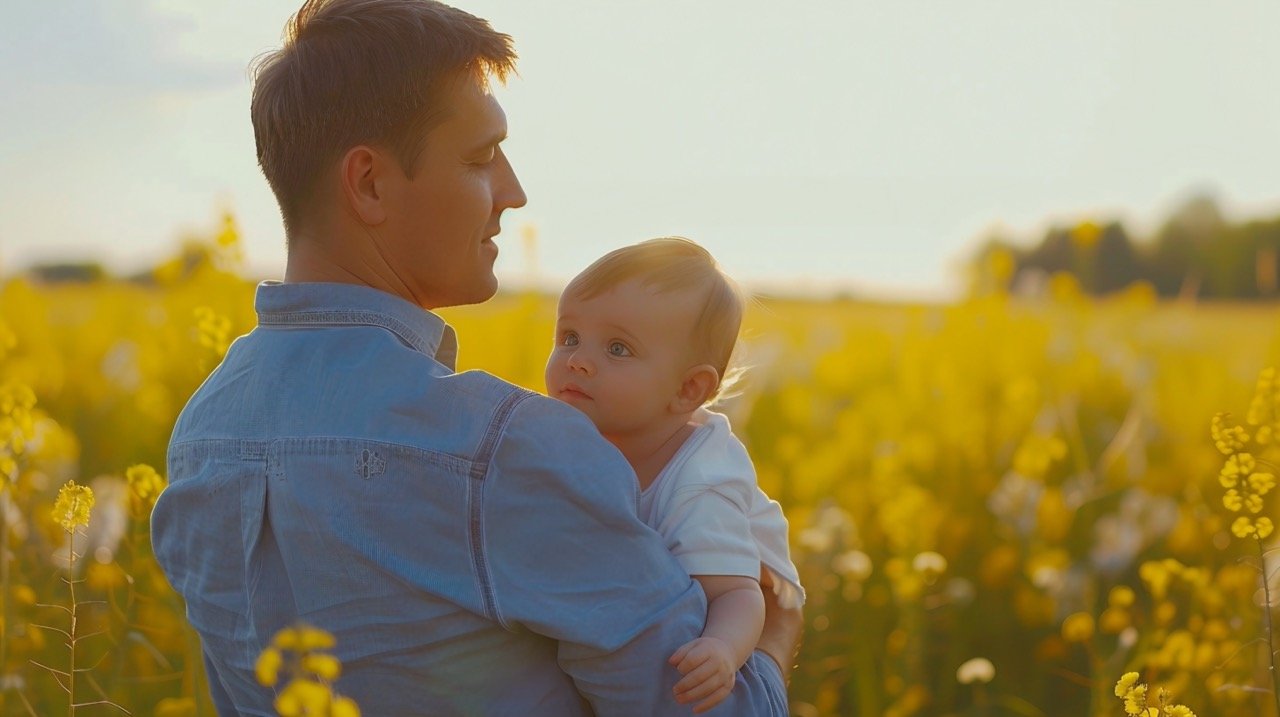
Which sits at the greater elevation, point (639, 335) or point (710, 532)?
point (639, 335)

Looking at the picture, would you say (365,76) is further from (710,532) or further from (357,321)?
(710,532)

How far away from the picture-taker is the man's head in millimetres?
1912

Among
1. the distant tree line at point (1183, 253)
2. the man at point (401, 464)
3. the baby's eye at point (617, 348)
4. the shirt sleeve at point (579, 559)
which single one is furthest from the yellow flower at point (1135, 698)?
the distant tree line at point (1183, 253)

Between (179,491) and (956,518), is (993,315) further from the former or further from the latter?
(179,491)

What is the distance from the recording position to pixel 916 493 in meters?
4.08

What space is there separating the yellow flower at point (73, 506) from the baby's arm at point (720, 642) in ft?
2.96

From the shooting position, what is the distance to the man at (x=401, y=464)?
168 cm

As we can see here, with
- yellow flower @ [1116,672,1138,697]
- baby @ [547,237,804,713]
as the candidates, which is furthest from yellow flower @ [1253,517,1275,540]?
baby @ [547,237,804,713]

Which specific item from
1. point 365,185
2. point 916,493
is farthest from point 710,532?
point 916,493

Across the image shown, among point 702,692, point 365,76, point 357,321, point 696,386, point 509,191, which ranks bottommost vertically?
point 702,692

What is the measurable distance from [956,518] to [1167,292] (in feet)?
20.4

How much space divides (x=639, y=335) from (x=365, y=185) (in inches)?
21.7

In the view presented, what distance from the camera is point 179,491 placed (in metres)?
1.92

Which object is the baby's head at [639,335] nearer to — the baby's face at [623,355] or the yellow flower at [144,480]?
the baby's face at [623,355]
